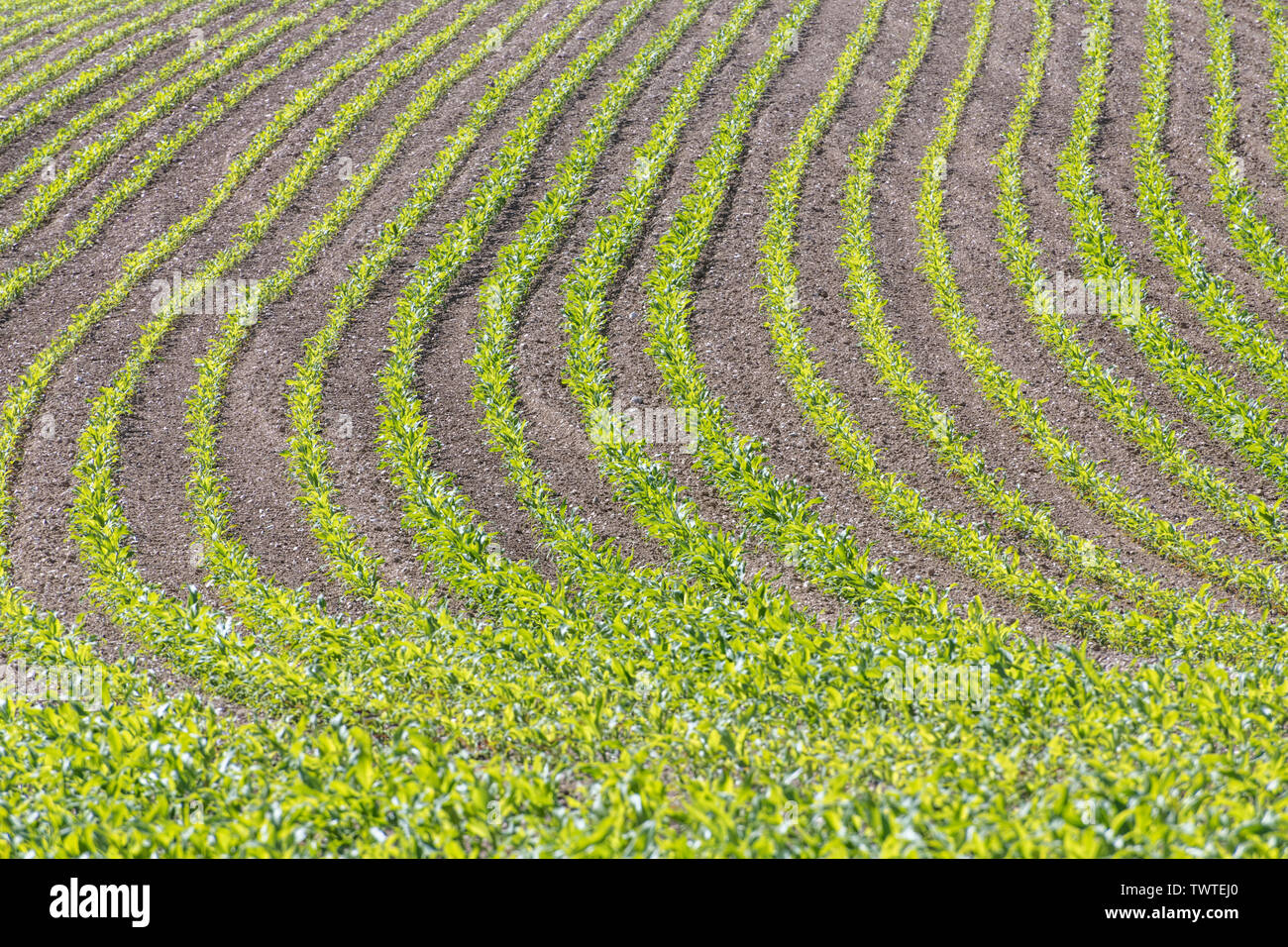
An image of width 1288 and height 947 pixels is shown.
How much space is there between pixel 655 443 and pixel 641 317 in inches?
125

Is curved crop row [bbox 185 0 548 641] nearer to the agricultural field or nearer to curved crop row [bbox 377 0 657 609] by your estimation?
the agricultural field

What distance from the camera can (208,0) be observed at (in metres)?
27.4

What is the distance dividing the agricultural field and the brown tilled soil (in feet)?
0.24

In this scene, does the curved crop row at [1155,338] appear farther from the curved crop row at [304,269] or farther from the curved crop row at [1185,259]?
the curved crop row at [304,269]

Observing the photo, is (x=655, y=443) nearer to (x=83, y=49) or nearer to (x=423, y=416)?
(x=423, y=416)

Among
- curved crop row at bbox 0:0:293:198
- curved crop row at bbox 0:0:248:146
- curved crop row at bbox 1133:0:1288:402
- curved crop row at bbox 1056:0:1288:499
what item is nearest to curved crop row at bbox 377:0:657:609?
curved crop row at bbox 1056:0:1288:499

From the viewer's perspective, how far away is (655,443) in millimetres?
11898

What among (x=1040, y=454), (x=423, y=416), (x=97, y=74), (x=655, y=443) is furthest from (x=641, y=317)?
(x=97, y=74)

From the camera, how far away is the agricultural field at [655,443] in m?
6.50

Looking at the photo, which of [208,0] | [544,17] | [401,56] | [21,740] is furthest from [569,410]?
[208,0]

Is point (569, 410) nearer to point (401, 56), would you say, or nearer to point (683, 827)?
point (683, 827)

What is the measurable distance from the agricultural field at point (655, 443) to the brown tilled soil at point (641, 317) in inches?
2.9

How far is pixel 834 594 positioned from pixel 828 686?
6.75ft

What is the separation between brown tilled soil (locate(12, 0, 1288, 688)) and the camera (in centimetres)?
1072
